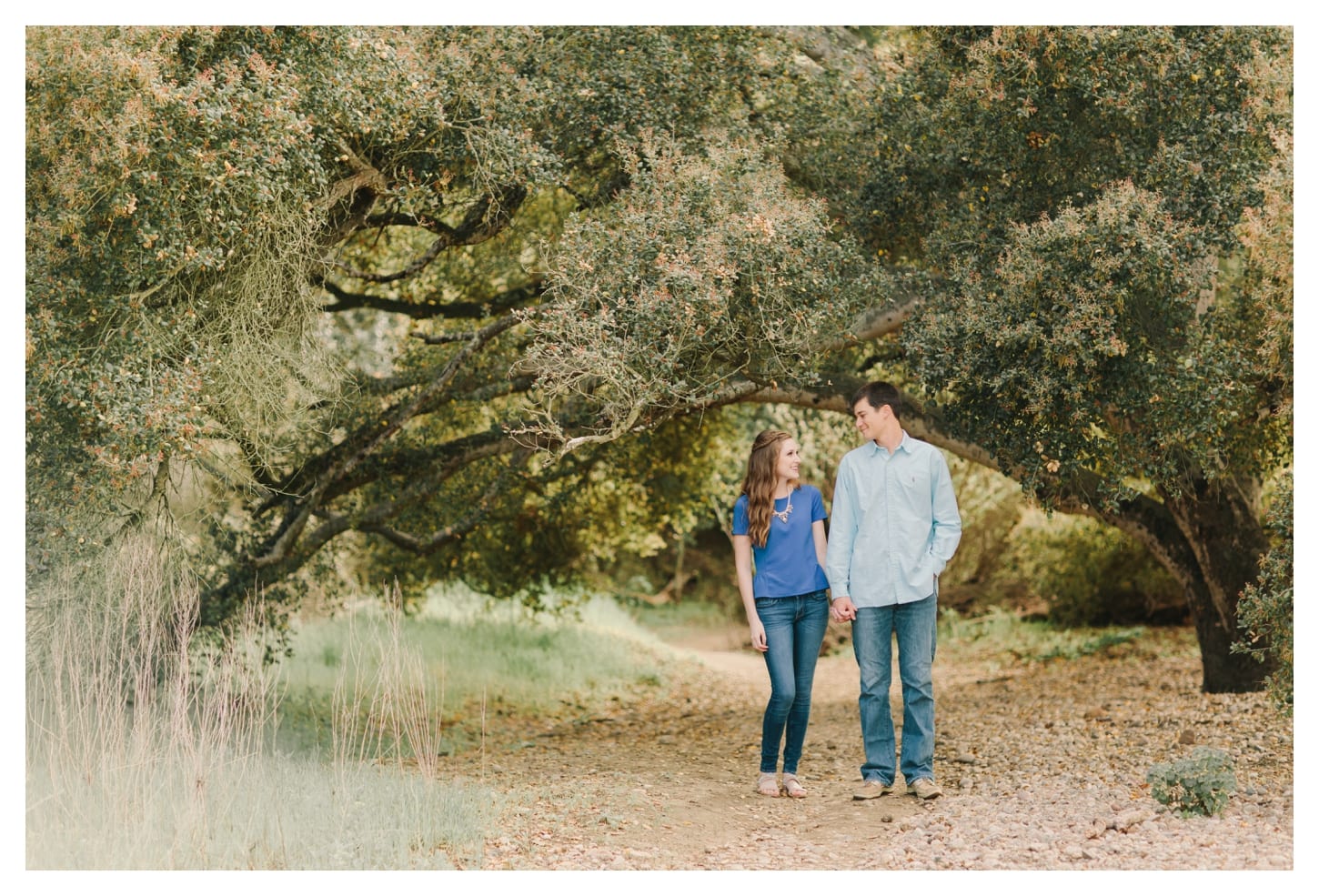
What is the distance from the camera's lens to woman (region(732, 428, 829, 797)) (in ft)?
18.2

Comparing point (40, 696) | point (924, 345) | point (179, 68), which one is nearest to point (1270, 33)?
point (924, 345)

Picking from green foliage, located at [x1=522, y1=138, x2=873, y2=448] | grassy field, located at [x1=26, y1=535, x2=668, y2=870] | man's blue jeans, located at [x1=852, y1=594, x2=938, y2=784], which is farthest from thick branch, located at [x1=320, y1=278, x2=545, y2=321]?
man's blue jeans, located at [x1=852, y1=594, x2=938, y2=784]

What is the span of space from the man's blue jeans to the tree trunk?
3.45 meters

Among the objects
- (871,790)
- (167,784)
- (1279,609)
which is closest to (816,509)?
(871,790)

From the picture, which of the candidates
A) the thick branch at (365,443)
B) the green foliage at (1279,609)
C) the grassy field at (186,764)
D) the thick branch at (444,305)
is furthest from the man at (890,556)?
the thick branch at (444,305)

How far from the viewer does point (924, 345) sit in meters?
6.42

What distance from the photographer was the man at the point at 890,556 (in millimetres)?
5375

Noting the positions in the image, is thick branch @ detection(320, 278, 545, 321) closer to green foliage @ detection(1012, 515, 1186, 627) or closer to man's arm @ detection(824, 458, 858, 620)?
man's arm @ detection(824, 458, 858, 620)

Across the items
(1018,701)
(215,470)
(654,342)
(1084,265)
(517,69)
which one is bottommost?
(1018,701)

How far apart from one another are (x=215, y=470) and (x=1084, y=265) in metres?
4.97

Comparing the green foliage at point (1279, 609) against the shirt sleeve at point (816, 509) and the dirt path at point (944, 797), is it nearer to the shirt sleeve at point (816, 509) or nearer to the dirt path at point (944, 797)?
the dirt path at point (944, 797)

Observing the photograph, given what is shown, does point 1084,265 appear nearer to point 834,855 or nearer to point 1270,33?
point 1270,33

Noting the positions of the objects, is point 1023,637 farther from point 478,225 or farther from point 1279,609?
point 478,225

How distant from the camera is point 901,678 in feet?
17.7
